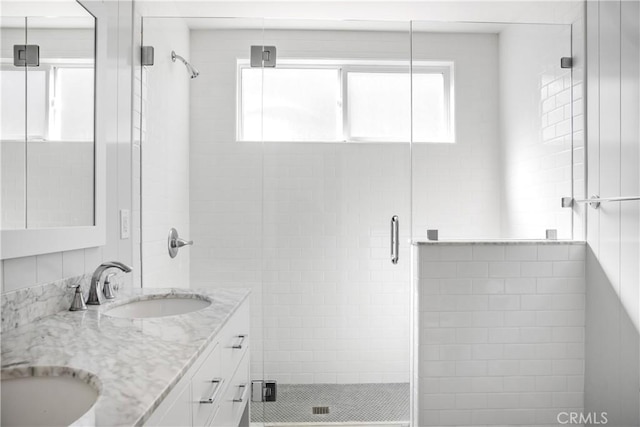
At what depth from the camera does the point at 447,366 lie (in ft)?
7.39

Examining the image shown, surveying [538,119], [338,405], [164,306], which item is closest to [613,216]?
[538,119]

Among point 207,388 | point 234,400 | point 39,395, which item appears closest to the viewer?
point 39,395

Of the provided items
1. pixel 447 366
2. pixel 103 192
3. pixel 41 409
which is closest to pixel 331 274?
pixel 447 366

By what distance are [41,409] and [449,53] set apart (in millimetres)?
2310

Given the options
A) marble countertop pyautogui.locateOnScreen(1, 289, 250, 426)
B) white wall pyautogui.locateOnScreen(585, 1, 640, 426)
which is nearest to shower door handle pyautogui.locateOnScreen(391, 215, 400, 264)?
white wall pyautogui.locateOnScreen(585, 1, 640, 426)

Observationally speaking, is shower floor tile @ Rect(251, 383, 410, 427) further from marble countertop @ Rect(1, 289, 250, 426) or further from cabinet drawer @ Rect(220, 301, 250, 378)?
marble countertop @ Rect(1, 289, 250, 426)

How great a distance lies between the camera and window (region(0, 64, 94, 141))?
1.18 metres

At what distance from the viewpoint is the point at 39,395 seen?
89cm

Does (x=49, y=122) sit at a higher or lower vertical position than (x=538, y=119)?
lower

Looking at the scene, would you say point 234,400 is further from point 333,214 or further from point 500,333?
point 500,333

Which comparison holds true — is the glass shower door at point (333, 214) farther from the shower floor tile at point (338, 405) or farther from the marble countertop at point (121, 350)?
the marble countertop at point (121, 350)

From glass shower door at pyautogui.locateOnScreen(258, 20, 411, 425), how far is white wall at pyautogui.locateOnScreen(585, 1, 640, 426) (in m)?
0.94

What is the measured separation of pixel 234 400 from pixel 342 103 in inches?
60.7

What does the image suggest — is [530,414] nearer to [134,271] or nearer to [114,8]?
[134,271]
